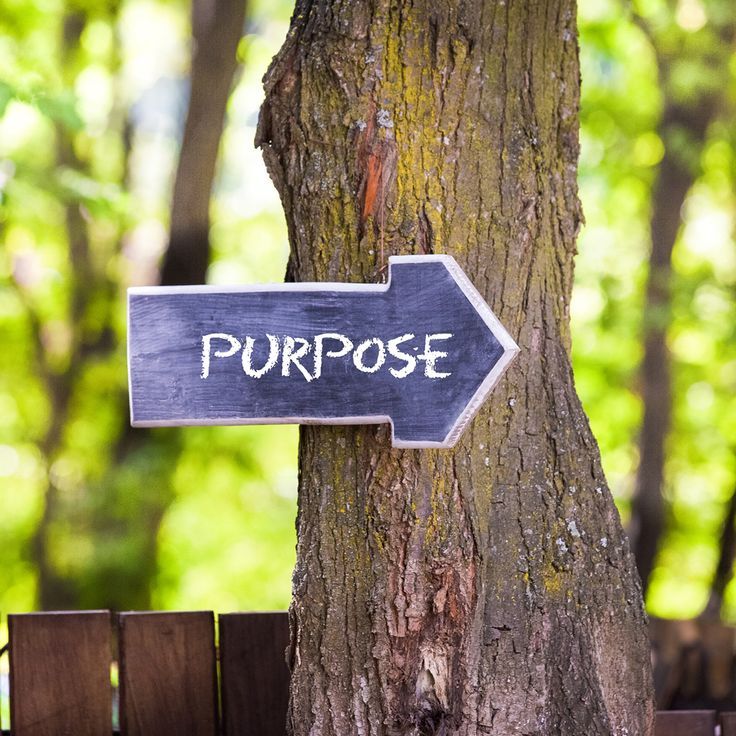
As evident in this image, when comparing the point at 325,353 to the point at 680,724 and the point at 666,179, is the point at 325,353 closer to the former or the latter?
the point at 680,724

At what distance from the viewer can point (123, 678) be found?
2268 millimetres

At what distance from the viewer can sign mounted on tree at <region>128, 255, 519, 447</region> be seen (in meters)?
1.71

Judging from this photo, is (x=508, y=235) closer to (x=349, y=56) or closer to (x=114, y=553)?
(x=349, y=56)

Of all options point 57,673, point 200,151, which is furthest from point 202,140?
point 57,673

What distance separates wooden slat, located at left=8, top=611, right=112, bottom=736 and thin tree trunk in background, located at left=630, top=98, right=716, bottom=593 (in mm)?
5203

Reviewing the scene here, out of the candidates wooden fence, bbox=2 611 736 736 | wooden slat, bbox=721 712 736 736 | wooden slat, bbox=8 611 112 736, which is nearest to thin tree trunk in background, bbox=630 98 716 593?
wooden slat, bbox=721 712 736 736

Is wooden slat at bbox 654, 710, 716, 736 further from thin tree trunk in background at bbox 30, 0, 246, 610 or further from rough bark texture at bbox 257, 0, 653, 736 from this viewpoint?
thin tree trunk in background at bbox 30, 0, 246, 610

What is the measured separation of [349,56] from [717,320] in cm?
562

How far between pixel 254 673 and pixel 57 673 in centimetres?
51

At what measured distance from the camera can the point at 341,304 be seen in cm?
174

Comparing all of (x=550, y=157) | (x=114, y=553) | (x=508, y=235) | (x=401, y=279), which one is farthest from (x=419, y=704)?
(x=114, y=553)

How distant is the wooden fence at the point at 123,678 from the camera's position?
2.27m

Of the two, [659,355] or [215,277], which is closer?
[659,355]

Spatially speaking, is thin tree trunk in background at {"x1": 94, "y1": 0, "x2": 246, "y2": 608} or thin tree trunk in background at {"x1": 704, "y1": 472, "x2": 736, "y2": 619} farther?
thin tree trunk in background at {"x1": 704, "y1": 472, "x2": 736, "y2": 619}
